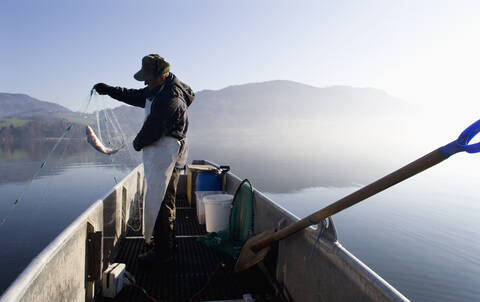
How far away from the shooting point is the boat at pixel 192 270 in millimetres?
1774

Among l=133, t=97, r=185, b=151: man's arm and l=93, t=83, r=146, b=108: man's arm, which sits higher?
l=93, t=83, r=146, b=108: man's arm

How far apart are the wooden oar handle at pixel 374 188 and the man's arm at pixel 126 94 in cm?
226

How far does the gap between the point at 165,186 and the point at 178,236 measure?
1.59m

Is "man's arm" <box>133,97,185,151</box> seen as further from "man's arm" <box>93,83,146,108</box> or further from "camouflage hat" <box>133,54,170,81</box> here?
"man's arm" <box>93,83,146,108</box>

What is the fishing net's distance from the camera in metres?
3.88

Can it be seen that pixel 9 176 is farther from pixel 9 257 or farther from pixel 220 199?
pixel 220 199

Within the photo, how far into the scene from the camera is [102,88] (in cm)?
346

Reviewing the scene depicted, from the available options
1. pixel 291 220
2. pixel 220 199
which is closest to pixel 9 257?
pixel 220 199

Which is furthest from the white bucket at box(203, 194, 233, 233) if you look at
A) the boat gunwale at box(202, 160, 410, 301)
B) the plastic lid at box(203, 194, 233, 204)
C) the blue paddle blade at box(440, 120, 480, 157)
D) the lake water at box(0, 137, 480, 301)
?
the blue paddle blade at box(440, 120, 480, 157)

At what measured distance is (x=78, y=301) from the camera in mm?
2305

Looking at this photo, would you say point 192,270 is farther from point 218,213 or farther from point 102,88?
point 102,88

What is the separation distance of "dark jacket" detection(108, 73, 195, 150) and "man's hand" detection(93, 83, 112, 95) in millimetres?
479

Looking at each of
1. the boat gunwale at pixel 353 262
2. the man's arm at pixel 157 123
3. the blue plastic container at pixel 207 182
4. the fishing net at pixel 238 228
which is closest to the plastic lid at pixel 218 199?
the fishing net at pixel 238 228

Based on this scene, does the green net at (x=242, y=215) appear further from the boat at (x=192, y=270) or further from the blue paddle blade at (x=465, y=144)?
the blue paddle blade at (x=465, y=144)
